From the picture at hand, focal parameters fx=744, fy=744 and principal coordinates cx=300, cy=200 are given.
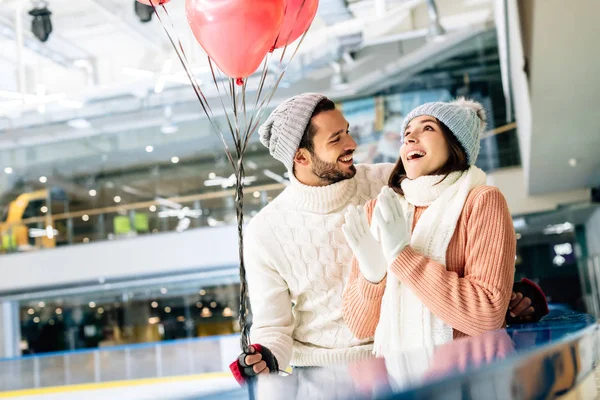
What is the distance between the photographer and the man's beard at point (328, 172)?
2.28m

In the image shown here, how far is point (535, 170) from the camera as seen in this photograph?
32.3ft

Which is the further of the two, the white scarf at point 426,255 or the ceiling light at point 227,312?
the ceiling light at point 227,312

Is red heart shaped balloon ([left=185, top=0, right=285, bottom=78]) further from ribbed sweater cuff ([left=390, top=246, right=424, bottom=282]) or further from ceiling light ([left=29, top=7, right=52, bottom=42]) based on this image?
ceiling light ([left=29, top=7, right=52, bottom=42])

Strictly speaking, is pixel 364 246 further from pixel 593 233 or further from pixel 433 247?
pixel 593 233

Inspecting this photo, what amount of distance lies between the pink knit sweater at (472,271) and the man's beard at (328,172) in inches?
24.4

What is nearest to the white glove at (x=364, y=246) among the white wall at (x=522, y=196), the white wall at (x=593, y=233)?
the white wall at (x=522, y=196)

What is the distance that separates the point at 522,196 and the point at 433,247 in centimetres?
1108

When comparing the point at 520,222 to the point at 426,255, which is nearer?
the point at 426,255

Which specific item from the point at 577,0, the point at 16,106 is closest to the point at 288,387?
the point at 577,0

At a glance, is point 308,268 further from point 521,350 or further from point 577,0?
point 577,0

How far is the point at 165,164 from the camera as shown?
15867 millimetres

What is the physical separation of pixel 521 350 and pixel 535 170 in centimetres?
935

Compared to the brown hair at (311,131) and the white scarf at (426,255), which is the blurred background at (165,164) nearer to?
the brown hair at (311,131)

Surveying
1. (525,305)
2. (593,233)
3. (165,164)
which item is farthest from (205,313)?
(525,305)
